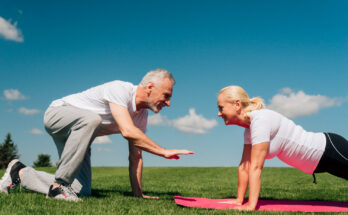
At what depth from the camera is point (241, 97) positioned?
14.5ft

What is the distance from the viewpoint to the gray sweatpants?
4.41 m

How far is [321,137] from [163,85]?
7.40 feet

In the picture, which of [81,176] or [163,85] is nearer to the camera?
[163,85]

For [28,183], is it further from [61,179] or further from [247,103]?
[247,103]

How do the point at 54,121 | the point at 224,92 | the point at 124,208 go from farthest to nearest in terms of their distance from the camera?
the point at 54,121
the point at 224,92
the point at 124,208

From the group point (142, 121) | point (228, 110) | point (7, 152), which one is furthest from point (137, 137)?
point (7, 152)

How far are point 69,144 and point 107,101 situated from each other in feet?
2.52

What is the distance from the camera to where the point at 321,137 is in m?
4.57

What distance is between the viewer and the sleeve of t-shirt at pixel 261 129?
4137 millimetres

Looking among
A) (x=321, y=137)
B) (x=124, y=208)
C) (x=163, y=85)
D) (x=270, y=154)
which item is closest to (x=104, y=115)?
(x=163, y=85)

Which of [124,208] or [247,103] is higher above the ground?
[247,103]

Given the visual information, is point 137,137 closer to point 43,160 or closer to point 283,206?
point 283,206

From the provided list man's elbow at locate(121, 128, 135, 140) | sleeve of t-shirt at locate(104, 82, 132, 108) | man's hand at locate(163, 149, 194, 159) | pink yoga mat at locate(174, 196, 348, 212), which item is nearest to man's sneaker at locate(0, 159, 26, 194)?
sleeve of t-shirt at locate(104, 82, 132, 108)

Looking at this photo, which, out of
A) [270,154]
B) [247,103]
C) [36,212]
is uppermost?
[247,103]
